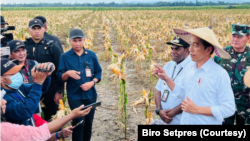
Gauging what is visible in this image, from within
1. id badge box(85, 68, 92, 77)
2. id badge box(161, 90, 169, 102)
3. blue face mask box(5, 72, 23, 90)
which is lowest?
id badge box(161, 90, 169, 102)

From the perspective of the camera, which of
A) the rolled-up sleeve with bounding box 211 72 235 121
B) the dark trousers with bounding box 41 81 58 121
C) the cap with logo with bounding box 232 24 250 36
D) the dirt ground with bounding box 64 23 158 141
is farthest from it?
the dirt ground with bounding box 64 23 158 141

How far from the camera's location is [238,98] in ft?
10.00

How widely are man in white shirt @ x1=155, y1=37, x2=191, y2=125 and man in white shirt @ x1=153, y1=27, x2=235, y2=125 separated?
0.41 metres

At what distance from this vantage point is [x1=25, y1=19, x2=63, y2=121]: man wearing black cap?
3812mm

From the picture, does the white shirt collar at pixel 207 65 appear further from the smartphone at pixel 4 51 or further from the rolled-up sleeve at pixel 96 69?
the smartphone at pixel 4 51

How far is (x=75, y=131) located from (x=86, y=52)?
118 centimetres

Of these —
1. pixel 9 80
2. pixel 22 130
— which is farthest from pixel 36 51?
pixel 22 130

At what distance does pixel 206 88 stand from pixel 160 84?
1.01m

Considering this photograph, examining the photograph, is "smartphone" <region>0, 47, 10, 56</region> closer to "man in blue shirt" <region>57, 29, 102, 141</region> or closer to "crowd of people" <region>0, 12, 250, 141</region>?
"crowd of people" <region>0, 12, 250, 141</region>

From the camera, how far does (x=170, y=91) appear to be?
2863 millimetres

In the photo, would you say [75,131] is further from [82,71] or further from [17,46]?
[17,46]

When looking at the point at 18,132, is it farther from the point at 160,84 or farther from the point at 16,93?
the point at 160,84

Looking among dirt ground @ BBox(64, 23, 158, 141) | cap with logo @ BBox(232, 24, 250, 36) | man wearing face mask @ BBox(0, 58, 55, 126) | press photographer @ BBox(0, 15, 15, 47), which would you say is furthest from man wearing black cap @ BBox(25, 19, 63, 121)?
cap with logo @ BBox(232, 24, 250, 36)

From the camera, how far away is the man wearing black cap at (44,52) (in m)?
3.81
